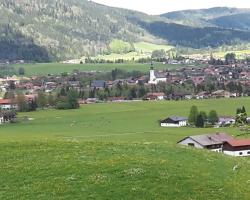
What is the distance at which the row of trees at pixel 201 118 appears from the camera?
384 feet

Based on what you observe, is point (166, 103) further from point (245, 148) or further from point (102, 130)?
point (245, 148)

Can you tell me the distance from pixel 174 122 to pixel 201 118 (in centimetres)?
586

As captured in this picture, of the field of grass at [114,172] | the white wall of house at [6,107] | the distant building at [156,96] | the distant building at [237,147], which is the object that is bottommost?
the white wall of house at [6,107]

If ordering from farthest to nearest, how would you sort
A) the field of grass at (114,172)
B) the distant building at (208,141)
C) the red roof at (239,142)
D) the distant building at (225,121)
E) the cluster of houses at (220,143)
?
the distant building at (225,121) → the distant building at (208,141) → the red roof at (239,142) → the cluster of houses at (220,143) → the field of grass at (114,172)

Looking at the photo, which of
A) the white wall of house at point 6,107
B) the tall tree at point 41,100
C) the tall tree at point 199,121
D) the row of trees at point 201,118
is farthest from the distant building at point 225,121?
the white wall of house at point 6,107

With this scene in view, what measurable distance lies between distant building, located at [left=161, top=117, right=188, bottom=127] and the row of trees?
5.58 ft

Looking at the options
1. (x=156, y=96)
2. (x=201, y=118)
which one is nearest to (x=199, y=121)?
(x=201, y=118)

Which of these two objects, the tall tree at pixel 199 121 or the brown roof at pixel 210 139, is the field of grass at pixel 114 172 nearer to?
the brown roof at pixel 210 139

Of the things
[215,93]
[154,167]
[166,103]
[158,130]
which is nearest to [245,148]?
[158,130]

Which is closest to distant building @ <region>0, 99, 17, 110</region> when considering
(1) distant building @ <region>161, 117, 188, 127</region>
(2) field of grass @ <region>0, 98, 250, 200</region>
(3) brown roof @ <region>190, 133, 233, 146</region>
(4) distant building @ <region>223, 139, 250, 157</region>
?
(1) distant building @ <region>161, 117, 188, 127</region>

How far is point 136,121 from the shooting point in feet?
398

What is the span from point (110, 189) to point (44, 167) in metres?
5.49

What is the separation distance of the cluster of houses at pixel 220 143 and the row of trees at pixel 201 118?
3564 cm

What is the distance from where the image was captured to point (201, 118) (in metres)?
117
